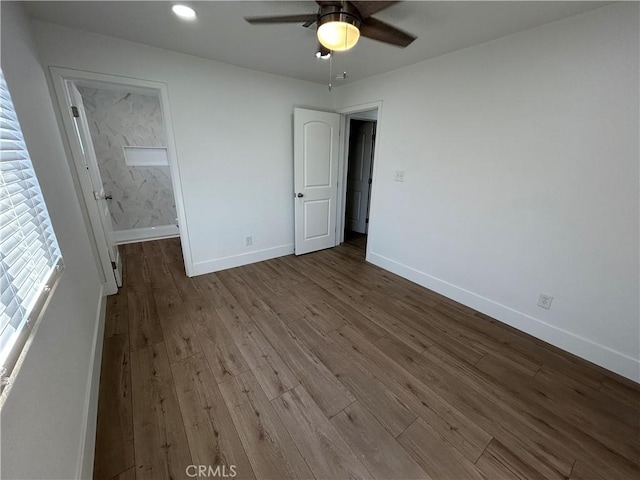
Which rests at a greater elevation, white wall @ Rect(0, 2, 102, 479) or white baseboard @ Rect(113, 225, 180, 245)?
white wall @ Rect(0, 2, 102, 479)

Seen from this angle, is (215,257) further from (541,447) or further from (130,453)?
(541,447)

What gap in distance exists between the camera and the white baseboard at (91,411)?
1107 millimetres

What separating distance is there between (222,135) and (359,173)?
2591 mm

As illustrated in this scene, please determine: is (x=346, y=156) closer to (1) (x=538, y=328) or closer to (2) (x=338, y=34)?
(2) (x=338, y=34)

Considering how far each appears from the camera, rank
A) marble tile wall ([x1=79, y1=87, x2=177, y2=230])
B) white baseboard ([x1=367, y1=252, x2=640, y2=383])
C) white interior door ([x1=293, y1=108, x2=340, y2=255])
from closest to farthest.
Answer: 1. white baseboard ([x1=367, y1=252, x2=640, y2=383])
2. white interior door ([x1=293, y1=108, x2=340, y2=255])
3. marble tile wall ([x1=79, y1=87, x2=177, y2=230])

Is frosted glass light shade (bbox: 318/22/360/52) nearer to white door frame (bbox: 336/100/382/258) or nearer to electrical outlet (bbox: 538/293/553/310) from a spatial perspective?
white door frame (bbox: 336/100/382/258)

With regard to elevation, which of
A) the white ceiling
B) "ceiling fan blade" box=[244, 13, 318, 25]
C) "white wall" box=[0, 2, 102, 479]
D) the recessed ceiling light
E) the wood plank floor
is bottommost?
the wood plank floor

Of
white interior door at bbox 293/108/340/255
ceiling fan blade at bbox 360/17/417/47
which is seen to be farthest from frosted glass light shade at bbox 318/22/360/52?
white interior door at bbox 293/108/340/255

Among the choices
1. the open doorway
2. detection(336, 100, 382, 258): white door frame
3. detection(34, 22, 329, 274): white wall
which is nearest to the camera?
detection(34, 22, 329, 274): white wall

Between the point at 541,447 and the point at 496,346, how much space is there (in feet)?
2.53

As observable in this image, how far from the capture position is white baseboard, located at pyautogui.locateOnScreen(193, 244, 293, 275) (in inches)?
121

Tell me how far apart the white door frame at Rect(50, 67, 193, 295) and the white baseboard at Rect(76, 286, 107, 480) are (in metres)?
0.74

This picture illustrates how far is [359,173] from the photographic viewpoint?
15.4ft

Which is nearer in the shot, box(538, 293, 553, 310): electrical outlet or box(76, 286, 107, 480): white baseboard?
box(76, 286, 107, 480): white baseboard
